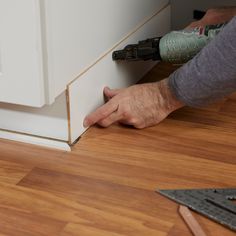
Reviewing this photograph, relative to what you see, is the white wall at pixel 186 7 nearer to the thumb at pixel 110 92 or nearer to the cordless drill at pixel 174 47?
the cordless drill at pixel 174 47

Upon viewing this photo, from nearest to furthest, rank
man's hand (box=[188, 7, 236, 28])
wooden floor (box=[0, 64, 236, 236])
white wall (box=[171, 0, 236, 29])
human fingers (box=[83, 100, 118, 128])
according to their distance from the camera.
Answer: wooden floor (box=[0, 64, 236, 236]) < human fingers (box=[83, 100, 118, 128]) < man's hand (box=[188, 7, 236, 28]) < white wall (box=[171, 0, 236, 29])

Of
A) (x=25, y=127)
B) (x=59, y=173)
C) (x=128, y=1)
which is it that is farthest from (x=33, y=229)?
(x=128, y=1)

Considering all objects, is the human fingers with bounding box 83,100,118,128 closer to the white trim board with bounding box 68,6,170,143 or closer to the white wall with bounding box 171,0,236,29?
the white trim board with bounding box 68,6,170,143

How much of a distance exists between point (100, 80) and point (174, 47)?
174mm

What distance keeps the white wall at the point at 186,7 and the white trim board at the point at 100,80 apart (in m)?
0.13

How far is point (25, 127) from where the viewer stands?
1.03 m

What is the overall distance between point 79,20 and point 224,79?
273 mm

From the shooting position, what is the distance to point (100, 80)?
1.08 m

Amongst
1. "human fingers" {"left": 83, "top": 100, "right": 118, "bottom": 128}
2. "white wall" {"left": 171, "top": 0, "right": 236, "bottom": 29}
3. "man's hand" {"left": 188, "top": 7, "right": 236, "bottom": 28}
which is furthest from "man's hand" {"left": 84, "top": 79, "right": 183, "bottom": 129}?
"white wall" {"left": 171, "top": 0, "right": 236, "bottom": 29}

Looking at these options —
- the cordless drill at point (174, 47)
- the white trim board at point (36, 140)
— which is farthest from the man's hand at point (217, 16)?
the white trim board at point (36, 140)

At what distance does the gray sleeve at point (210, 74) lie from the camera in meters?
0.91

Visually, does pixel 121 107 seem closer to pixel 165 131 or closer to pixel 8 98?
pixel 165 131

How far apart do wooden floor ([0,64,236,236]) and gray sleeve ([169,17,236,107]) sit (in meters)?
0.09

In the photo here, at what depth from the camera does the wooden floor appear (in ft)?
2.63
